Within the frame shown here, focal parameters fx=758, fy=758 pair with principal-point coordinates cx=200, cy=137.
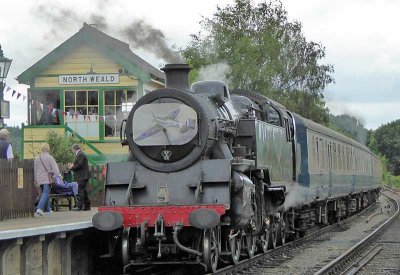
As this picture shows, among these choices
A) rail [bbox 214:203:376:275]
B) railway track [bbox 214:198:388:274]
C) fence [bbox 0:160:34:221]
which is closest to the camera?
rail [bbox 214:203:376:275]

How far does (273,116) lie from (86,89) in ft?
37.1

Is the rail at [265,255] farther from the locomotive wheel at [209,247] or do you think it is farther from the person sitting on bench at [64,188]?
the person sitting on bench at [64,188]

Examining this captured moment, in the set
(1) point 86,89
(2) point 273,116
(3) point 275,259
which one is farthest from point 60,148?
(3) point 275,259

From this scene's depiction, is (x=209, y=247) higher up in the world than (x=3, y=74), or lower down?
lower down

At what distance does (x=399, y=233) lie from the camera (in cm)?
2156

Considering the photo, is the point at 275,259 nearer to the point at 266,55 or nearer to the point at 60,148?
the point at 60,148

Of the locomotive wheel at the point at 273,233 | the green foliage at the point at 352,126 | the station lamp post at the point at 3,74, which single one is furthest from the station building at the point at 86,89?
the green foliage at the point at 352,126

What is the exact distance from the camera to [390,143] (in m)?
125

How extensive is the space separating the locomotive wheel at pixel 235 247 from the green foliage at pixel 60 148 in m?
10.4

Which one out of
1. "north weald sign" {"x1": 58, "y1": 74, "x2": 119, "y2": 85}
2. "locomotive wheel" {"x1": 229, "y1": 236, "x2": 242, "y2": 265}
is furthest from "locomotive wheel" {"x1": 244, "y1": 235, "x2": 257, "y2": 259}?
"north weald sign" {"x1": 58, "y1": 74, "x2": 119, "y2": 85}

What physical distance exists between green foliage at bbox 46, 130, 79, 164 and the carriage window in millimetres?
8435

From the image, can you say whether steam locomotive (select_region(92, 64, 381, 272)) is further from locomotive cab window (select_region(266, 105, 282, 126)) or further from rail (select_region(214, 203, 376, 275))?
locomotive cab window (select_region(266, 105, 282, 126))

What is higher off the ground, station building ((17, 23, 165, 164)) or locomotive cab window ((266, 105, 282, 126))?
station building ((17, 23, 165, 164))

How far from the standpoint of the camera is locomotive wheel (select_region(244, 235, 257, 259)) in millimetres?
13797
